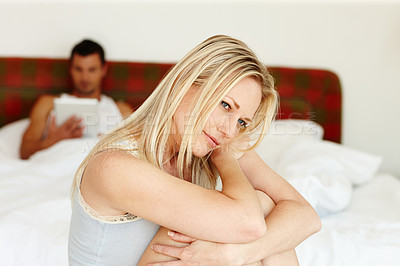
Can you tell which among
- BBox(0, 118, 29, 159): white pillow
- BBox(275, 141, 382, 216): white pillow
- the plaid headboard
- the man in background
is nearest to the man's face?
the man in background

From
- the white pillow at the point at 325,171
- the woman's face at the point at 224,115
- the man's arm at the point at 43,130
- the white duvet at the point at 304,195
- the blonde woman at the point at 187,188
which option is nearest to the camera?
the blonde woman at the point at 187,188

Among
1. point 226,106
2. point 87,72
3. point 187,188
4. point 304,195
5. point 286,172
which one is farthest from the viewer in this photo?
point 87,72

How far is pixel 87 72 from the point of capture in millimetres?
2293

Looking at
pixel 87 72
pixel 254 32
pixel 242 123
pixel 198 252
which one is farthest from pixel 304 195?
pixel 87 72

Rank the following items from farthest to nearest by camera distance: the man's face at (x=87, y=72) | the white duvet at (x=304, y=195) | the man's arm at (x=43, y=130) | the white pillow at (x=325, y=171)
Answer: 1. the man's face at (x=87, y=72)
2. the man's arm at (x=43, y=130)
3. the white pillow at (x=325, y=171)
4. the white duvet at (x=304, y=195)

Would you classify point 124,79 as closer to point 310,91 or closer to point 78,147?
point 78,147

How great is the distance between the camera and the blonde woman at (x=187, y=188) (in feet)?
2.93

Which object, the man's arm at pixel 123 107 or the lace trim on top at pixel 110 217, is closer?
the lace trim on top at pixel 110 217

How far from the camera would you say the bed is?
51.2 inches

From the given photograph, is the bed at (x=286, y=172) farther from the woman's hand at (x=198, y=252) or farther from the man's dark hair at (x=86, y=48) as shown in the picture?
the woman's hand at (x=198, y=252)

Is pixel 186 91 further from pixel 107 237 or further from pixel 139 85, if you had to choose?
pixel 139 85

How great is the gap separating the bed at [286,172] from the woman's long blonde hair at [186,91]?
40cm

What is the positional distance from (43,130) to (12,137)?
0.50ft

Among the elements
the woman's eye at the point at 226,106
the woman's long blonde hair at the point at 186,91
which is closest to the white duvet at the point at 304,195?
the woman's long blonde hair at the point at 186,91
